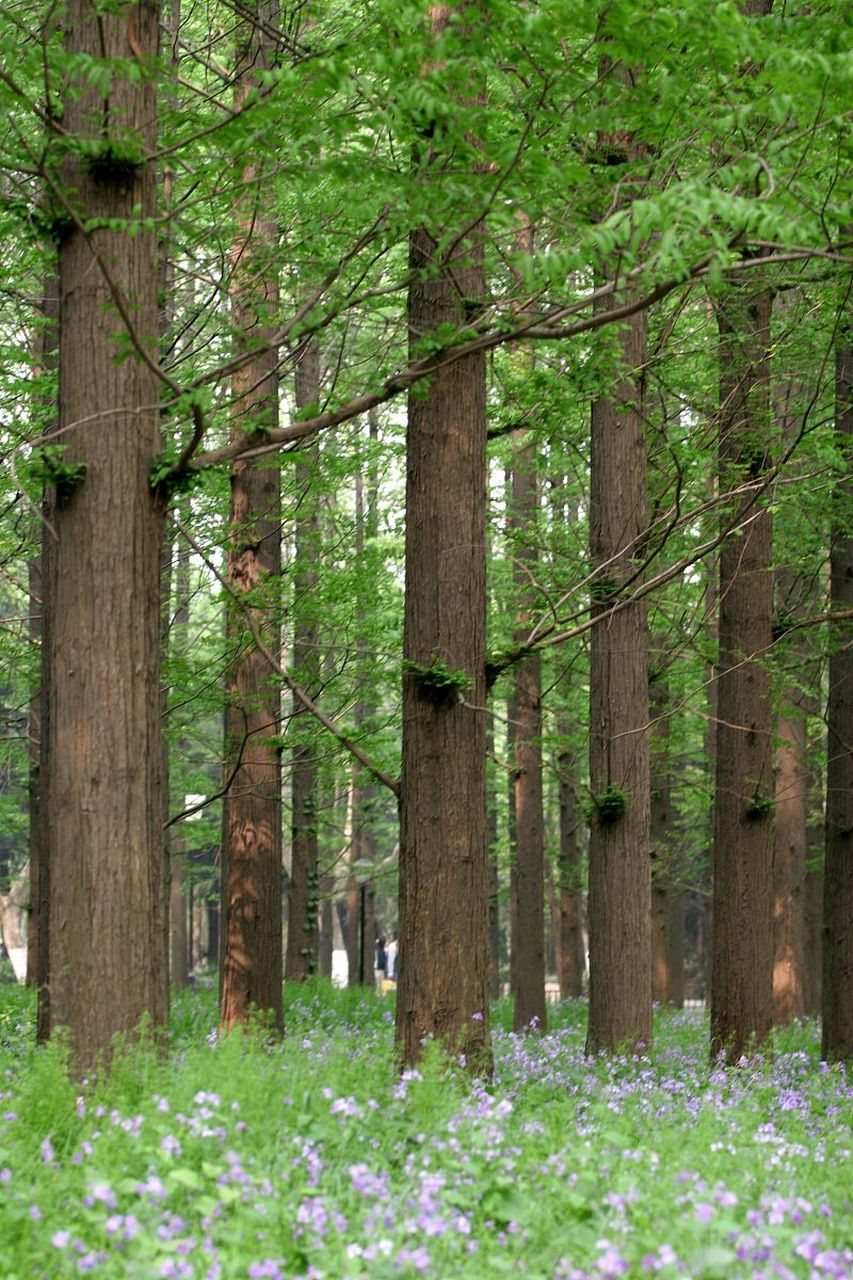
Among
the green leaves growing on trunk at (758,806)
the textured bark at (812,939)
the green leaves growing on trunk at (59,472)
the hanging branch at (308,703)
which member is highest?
the green leaves growing on trunk at (59,472)

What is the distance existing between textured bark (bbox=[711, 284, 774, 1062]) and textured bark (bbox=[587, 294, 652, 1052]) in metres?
0.88

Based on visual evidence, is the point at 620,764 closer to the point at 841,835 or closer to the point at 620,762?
the point at 620,762

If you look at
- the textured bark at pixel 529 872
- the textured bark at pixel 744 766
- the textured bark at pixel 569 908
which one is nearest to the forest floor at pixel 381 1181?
the textured bark at pixel 744 766

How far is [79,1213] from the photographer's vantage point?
463 centimetres

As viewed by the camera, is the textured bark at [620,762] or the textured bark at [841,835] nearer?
the textured bark at [620,762]

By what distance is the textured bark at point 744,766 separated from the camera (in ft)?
37.2

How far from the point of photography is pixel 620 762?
10852 millimetres

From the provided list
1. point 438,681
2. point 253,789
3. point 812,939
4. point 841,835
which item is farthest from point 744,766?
point 812,939

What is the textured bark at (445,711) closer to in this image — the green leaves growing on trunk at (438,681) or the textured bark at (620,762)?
the green leaves growing on trunk at (438,681)

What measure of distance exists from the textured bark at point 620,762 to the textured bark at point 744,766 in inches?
34.5

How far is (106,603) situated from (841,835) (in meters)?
8.51

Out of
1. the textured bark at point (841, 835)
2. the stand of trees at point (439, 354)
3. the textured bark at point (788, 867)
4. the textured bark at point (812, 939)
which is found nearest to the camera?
the stand of trees at point (439, 354)

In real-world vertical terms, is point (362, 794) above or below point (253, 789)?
above

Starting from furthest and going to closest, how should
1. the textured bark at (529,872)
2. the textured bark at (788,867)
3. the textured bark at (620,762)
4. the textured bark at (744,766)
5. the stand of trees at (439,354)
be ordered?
the textured bark at (788,867) → the textured bark at (529,872) → the textured bark at (744,766) → the textured bark at (620,762) → the stand of trees at (439,354)
